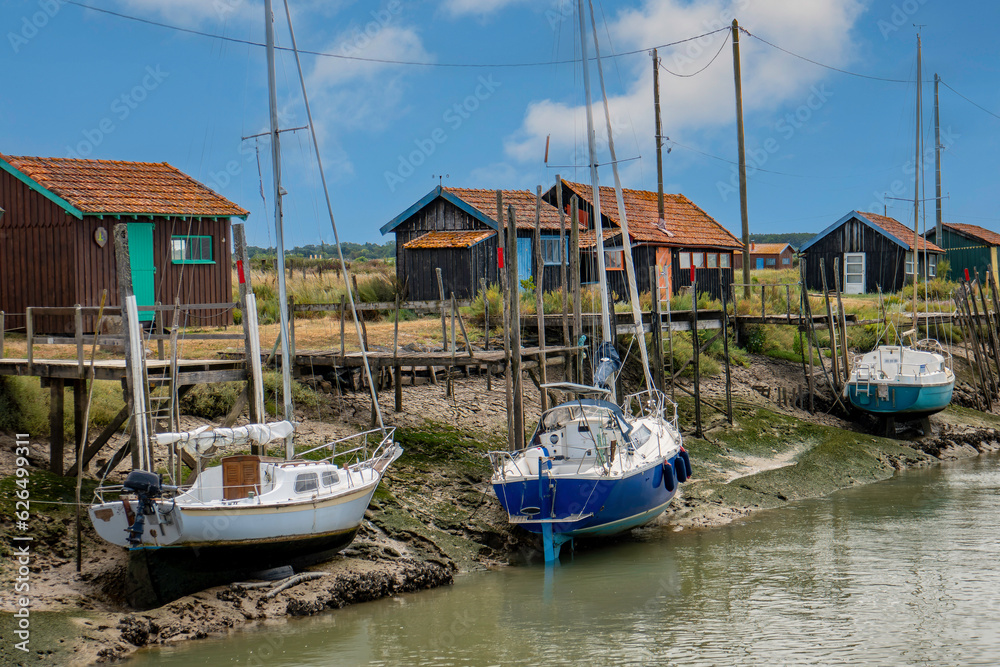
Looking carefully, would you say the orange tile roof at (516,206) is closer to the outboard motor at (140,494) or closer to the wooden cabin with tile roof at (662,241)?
the wooden cabin with tile roof at (662,241)

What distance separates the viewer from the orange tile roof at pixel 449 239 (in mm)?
31859

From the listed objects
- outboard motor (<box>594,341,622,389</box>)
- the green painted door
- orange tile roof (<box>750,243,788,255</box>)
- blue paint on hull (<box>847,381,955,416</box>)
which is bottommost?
blue paint on hull (<box>847,381,955,416</box>)

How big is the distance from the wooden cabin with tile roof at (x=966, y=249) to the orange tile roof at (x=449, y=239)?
29.1 metres

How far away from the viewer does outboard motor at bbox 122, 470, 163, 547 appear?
1199 centimetres

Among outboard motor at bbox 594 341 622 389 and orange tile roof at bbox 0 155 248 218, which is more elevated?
orange tile roof at bbox 0 155 248 218

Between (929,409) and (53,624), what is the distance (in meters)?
22.0

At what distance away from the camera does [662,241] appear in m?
33.8

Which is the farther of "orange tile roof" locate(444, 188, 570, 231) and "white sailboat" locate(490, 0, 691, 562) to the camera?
"orange tile roof" locate(444, 188, 570, 231)

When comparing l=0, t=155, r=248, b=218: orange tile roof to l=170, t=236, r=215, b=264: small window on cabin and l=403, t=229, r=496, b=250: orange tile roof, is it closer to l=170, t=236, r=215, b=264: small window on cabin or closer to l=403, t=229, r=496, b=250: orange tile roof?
l=170, t=236, r=215, b=264: small window on cabin

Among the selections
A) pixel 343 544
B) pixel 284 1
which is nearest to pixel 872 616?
pixel 343 544

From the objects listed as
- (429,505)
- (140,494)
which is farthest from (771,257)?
(140,494)

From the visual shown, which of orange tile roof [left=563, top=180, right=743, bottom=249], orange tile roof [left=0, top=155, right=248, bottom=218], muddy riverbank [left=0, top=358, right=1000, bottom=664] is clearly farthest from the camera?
orange tile roof [left=563, top=180, right=743, bottom=249]

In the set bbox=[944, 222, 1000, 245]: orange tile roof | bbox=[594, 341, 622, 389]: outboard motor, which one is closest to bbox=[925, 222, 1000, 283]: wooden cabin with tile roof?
bbox=[944, 222, 1000, 245]: orange tile roof

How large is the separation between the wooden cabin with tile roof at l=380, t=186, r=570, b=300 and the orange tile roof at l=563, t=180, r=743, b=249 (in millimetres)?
2475
